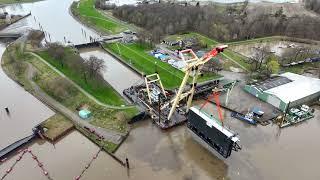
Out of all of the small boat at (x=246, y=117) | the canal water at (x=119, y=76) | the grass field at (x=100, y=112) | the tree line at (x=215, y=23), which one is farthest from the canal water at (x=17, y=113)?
the tree line at (x=215, y=23)

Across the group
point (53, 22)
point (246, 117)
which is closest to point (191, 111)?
point (246, 117)

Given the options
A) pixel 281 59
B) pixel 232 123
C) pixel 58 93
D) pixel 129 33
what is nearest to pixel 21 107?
pixel 58 93

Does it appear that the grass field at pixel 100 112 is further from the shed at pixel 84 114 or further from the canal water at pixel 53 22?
the canal water at pixel 53 22

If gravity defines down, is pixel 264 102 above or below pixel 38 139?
above

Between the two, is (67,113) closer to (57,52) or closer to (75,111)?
(75,111)

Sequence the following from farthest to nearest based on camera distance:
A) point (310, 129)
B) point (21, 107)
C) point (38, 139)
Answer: point (21, 107), point (310, 129), point (38, 139)

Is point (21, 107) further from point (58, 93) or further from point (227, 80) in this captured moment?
point (227, 80)

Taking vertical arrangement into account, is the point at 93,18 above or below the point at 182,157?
above
